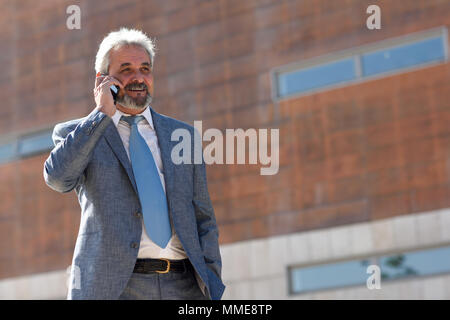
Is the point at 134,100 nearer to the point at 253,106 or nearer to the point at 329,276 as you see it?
the point at 329,276

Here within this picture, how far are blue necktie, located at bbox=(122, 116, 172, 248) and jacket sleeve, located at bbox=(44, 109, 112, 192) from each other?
0.90 feet

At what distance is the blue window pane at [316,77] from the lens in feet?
65.4

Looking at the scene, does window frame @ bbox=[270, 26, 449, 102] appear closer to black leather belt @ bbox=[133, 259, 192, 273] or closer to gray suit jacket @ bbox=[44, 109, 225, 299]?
gray suit jacket @ bbox=[44, 109, 225, 299]

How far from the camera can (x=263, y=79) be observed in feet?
68.2

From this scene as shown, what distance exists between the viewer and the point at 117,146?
3875 millimetres

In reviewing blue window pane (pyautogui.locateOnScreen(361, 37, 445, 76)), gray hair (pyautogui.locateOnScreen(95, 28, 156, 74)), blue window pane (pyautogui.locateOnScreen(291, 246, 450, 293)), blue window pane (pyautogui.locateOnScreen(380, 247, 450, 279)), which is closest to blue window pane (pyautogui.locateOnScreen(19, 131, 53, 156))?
blue window pane (pyautogui.locateOnScreen(291, 246, 450, 293))

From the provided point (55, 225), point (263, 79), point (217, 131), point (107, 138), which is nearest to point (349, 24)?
point (263, 79)

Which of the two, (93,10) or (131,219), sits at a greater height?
(93,10)

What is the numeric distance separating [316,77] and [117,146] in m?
16.7

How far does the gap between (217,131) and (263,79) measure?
1.63 m

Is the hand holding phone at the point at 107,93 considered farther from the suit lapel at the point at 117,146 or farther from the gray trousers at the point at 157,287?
the gray trousers at the point at 157,287

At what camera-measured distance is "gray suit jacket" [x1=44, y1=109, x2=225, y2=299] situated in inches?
140
